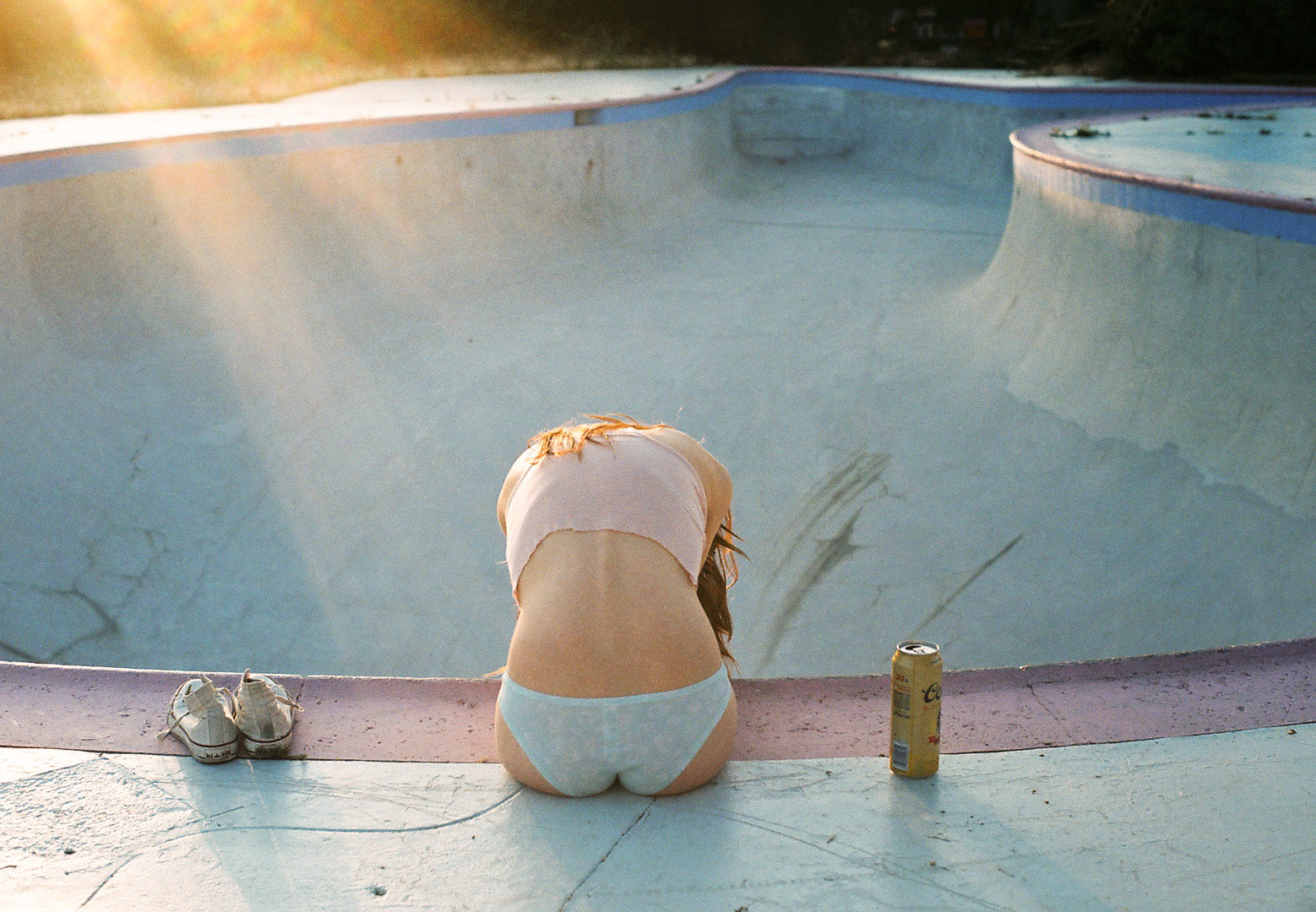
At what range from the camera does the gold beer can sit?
2379mm

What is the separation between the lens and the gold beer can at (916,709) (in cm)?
238

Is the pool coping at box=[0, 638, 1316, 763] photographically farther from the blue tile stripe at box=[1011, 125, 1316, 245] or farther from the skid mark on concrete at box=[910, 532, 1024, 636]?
the blue tile stripe at box=[1011, 125, 1316, 245]

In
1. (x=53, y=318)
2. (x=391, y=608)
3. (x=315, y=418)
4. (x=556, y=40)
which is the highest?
(x=556, y=40)

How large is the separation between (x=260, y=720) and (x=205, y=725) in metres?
0.13

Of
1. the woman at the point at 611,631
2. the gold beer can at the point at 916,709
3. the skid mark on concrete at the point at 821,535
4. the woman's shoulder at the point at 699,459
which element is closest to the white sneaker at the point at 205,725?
the woman at the point at 611,631

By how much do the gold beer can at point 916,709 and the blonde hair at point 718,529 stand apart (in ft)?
1.55

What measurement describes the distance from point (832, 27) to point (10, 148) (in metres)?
18.7

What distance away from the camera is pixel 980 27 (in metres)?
22.1

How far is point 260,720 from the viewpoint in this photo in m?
2.69

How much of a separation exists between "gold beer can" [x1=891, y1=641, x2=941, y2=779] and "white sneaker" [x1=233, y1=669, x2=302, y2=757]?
1532 millimetres

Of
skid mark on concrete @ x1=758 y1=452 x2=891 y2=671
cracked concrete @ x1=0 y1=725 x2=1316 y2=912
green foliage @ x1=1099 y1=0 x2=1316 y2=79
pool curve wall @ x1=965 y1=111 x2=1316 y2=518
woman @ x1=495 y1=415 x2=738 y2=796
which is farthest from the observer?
green foliage @ x1=1099 y1=0 x2=1316 y2=79

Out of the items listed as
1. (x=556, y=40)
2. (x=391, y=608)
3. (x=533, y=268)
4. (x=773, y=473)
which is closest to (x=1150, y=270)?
(x=773, y=473)

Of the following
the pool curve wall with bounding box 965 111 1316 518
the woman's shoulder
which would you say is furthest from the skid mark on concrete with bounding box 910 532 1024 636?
the woman's shoulder

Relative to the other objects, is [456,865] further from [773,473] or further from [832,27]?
[832,27]
